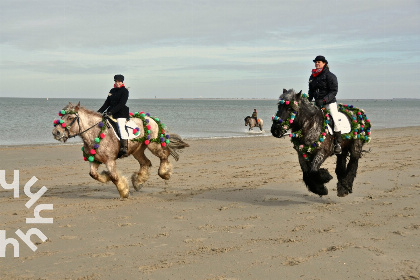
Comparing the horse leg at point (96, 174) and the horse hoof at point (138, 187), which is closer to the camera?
the horse leg at point (96, 174)

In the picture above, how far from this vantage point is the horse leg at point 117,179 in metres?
10.2

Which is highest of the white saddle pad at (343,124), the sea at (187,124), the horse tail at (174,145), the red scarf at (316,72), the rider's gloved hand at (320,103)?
the red scarf at (316,72)

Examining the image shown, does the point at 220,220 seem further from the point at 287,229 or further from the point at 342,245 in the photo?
the point at 342,245

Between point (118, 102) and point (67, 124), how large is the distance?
1.19 metres

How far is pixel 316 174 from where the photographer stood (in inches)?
364

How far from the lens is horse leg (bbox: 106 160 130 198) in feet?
33.4

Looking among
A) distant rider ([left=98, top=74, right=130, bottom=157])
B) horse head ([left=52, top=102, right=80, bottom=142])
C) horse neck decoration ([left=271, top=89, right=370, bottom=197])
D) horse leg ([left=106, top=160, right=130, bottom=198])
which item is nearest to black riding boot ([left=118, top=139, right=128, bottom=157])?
distant rider ([left=98, top=74, right=130, bottom=157])

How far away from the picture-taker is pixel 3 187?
39.4ft

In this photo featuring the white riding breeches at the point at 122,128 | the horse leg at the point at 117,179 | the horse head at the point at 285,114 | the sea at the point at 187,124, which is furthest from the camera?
the sea at the point at 187,124

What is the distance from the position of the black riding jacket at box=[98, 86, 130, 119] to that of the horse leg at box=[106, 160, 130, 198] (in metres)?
1.02

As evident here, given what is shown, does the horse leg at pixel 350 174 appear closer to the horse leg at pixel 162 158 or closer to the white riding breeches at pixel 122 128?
the horse leg at pixel 162 158

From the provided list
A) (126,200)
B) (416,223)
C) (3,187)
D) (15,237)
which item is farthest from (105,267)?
(3,187)

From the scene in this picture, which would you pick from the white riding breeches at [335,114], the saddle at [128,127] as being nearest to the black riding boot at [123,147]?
the saddle at [128,127]

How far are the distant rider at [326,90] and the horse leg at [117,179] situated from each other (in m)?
4.22
